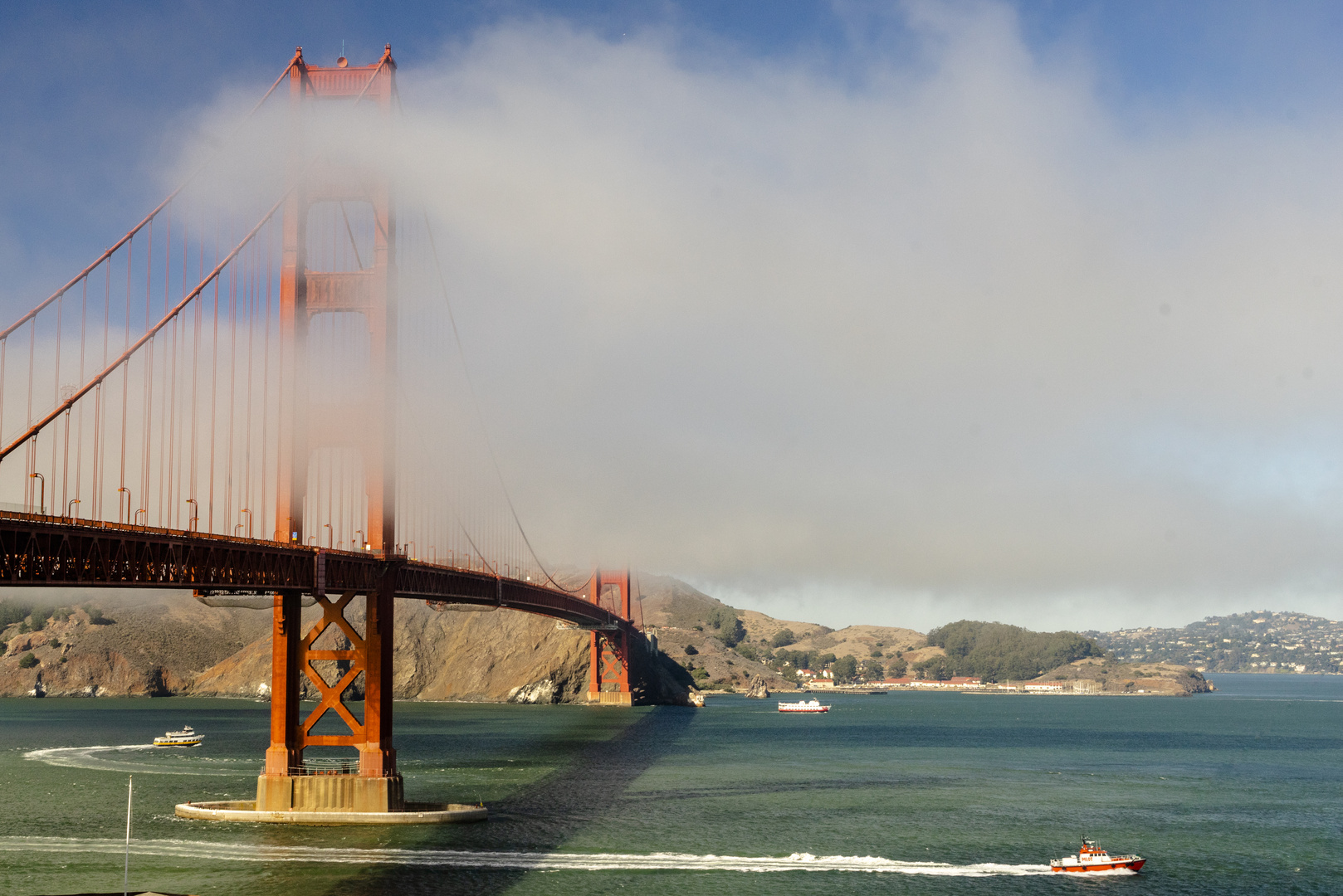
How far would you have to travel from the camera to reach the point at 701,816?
165ft

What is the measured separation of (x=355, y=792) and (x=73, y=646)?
15897 centimetres

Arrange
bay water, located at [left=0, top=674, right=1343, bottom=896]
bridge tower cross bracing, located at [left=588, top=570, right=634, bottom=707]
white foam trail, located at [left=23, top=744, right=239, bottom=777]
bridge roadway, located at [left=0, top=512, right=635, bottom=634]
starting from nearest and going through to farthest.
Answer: bridge roadway, located at [left=0, top=512, right=635, bottom=634], bay water, located at [left=0, top=674, right=1343, bottom=896], white foam trail, located at [left=23, top=744, right=239, bottom=777], bridge tower cross bracing, located at [left=588, top=570, right=634, bottom=707]

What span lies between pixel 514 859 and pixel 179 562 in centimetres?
1495

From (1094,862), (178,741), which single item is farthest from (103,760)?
(1094,862)

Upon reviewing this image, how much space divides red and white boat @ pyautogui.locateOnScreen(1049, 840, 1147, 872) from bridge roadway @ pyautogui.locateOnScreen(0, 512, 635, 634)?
27351mm

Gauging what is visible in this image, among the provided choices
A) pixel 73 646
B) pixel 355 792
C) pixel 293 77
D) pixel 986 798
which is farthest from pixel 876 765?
pixel 73 646

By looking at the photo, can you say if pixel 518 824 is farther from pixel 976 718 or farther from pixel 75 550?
pixel 976 718

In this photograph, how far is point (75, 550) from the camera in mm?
29328

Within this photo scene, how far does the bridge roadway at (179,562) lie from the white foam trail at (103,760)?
19881mm

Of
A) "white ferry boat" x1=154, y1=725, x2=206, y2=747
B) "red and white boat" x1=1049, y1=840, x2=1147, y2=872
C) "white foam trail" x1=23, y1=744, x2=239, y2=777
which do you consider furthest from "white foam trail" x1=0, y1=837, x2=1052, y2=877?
"white ferry boat" x1=154, y1=725, x2=206, y2=747

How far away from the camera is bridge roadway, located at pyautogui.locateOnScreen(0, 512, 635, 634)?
90.7 feet

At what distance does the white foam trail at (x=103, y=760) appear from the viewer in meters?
63.7

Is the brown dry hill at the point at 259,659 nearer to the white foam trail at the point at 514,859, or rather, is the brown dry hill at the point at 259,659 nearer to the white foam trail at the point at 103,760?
the white foam trail at the point at 103,760

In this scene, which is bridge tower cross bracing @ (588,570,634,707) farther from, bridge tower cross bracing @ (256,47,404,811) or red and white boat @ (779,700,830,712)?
bridge tower cross bracing @ (256,47,404,811)
